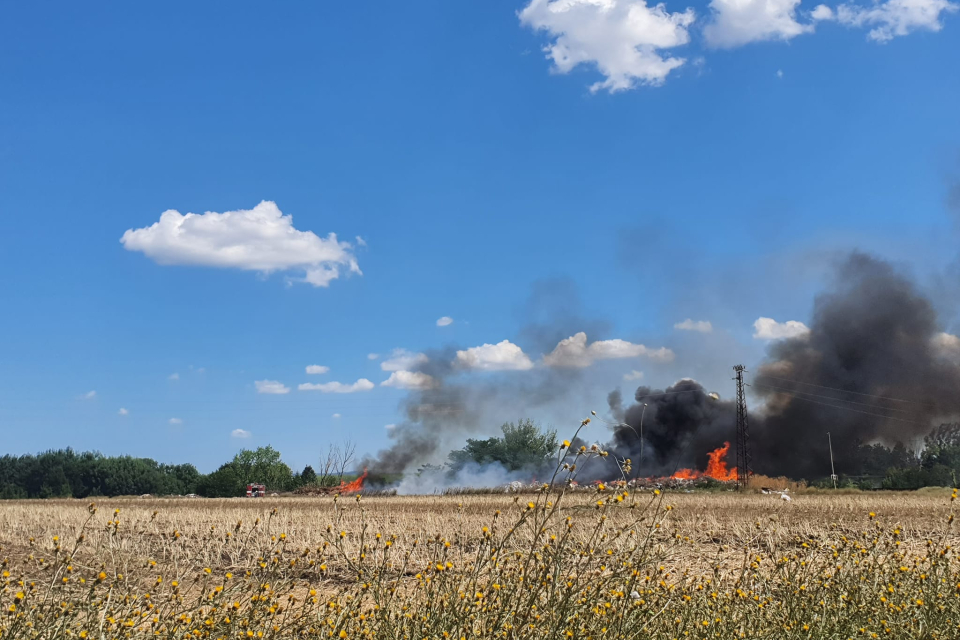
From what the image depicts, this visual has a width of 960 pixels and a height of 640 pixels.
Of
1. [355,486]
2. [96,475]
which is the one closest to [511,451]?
[355,486]

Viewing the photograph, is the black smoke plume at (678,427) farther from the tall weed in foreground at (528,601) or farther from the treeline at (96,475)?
the tall weed in foreground at (528,601)

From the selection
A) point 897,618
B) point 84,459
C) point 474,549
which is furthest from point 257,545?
point 84,459

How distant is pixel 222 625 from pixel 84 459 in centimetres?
12294

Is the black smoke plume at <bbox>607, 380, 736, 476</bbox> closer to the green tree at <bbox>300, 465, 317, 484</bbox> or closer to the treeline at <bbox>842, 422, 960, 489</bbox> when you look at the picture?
the treeline at <bbox>842, 422, 960, 489</bbox>

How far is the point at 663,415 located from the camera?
85.8 metres

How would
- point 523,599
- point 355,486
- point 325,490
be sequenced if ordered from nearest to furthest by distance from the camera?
point 523,599
point 325,490
point 355,486

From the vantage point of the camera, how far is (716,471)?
7381cm

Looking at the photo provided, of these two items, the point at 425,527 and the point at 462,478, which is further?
the point at 462,478

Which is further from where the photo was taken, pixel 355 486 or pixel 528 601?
pixel 355 486

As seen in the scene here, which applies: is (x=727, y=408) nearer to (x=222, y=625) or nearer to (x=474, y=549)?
(x=474, y=549)

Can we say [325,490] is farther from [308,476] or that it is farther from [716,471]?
[716,471]

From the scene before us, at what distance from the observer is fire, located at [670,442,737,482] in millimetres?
69000

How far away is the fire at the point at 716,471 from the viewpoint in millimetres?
69000

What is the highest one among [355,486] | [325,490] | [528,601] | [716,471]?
[528,601]
